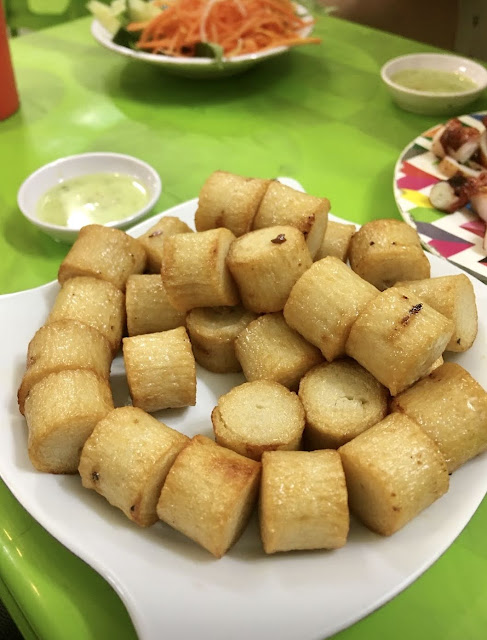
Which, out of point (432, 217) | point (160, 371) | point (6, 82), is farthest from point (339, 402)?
point (6, 82)

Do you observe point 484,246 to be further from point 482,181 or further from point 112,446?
point 112,446

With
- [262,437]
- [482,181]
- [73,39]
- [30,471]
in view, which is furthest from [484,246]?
[73,39]

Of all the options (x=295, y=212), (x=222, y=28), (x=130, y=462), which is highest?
(x=222, y=28)

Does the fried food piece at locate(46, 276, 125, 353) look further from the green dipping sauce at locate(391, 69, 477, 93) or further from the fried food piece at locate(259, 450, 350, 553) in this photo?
the green dipping sauce at locate(391, 69, 477, 93)

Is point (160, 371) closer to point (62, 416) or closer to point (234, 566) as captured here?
point (62, 416)

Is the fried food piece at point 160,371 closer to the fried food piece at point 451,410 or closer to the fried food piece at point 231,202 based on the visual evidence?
the fried food piece at point 231,202

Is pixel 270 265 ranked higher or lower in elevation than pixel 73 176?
higher
